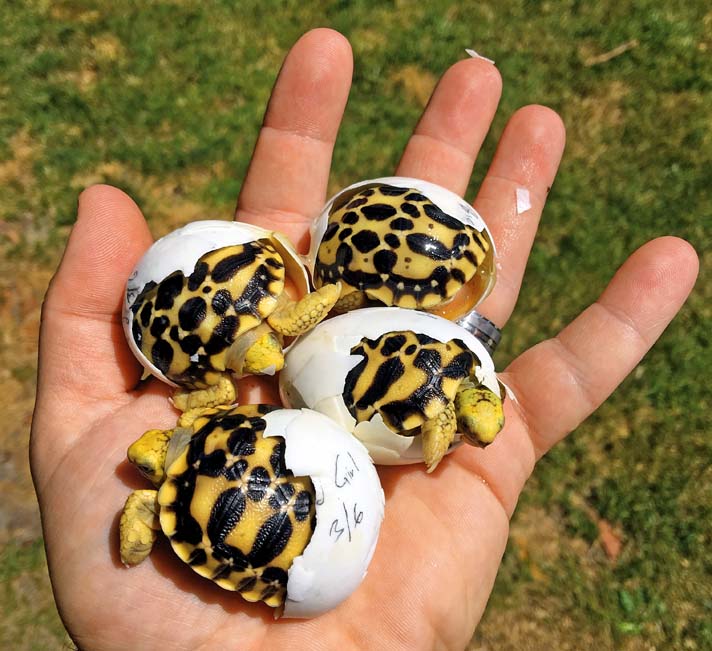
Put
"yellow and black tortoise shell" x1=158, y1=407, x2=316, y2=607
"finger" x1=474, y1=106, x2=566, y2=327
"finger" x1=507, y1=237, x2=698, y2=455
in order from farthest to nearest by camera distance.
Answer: "finger" x1=474, y1=106, x2=566, y2=327, "finger" x1=507, y1=237, x2=698, y2=455, "yellow and black tortoise shell" x1=158, y1=407, x2=316, y2=607

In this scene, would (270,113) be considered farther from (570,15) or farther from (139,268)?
(570,15)

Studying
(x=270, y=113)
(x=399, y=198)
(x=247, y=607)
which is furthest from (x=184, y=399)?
(x=270, y=113)

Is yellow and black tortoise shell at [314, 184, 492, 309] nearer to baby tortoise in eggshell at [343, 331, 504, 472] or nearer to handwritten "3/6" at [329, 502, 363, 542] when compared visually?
baby tortoise in eggshell at [343, 331, 504, 472]

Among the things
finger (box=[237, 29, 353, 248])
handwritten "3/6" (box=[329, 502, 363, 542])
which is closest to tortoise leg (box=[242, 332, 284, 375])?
handwritten "3/6" (box=[329, 502, 363, 542])

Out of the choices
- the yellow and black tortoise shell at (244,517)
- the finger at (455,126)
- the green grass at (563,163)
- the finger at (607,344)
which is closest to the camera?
the yellow and black tortoise shell at (244,517)

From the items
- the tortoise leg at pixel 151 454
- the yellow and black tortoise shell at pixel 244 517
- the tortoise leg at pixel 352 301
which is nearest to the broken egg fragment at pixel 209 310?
the tortoise leg at pixel 352 301

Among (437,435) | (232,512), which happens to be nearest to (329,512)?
(232,512)

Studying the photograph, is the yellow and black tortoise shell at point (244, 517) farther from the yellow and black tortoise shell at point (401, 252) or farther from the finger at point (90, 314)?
the yellow and black tortoise shell at point (401, 252)
